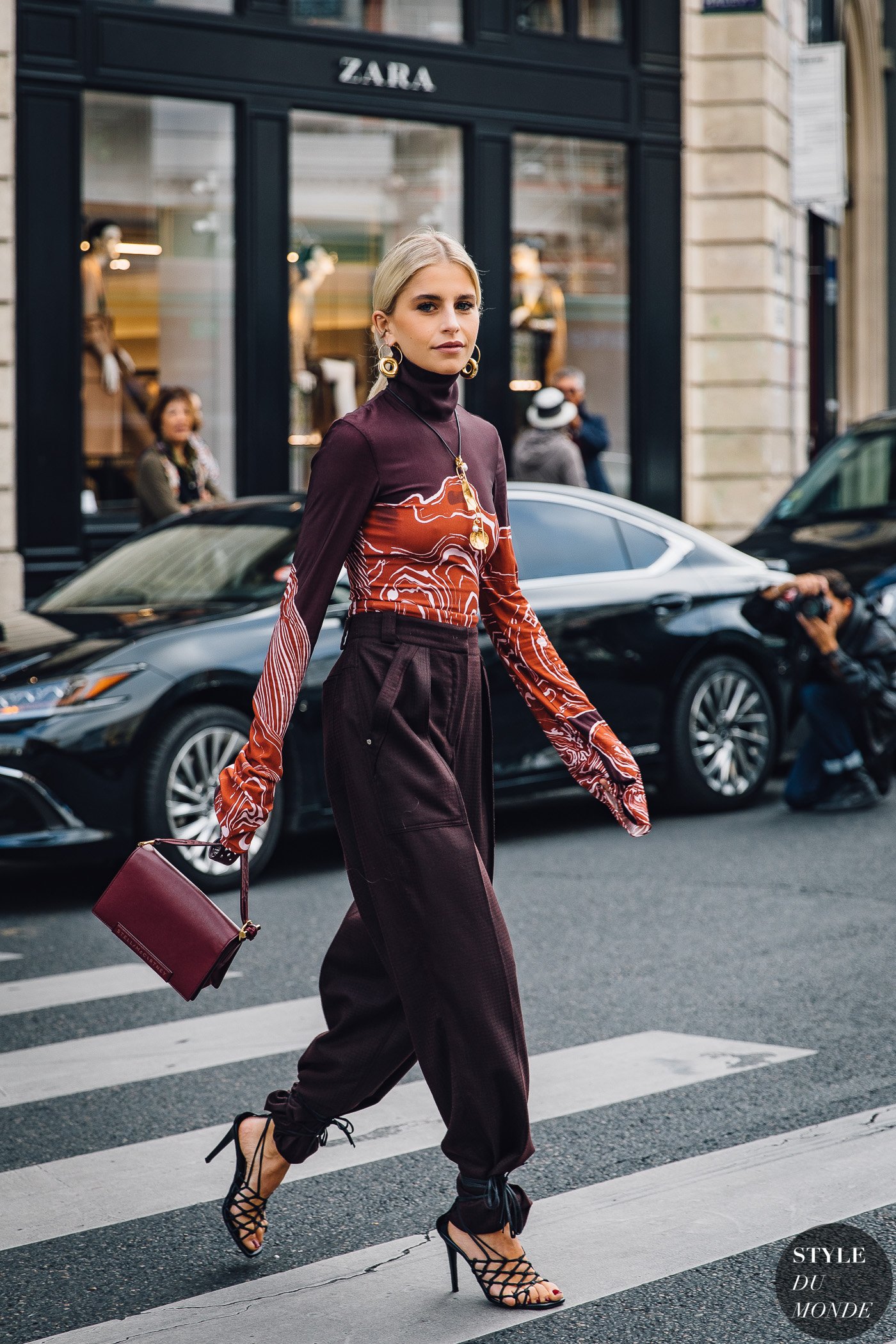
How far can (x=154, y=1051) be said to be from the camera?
5.27m

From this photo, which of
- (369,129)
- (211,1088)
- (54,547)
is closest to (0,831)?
(211,1088)

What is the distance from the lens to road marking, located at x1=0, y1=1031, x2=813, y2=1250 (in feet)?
13.2

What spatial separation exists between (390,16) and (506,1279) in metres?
13.4

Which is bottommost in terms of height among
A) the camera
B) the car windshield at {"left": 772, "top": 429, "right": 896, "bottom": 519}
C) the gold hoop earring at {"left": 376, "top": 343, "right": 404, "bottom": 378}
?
the camera

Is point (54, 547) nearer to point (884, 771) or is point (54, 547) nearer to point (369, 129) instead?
point (369, 129)

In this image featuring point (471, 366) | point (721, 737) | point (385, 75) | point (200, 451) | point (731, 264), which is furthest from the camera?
point (731, 264)

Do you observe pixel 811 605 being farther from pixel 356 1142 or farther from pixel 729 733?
pixel 356 1142

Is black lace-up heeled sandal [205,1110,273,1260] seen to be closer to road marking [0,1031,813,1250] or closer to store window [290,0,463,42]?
road marking [0,1031,813,1250]

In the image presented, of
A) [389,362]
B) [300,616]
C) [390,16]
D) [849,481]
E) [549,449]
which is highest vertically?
[390,16]

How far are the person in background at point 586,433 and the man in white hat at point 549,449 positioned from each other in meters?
0.66

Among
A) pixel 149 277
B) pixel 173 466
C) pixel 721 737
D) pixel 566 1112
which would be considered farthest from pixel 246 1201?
pixel 149 277

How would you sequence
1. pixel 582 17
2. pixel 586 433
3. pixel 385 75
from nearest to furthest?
1. pixel 586 433
2. pixel 385 75
3. pixel 582 17

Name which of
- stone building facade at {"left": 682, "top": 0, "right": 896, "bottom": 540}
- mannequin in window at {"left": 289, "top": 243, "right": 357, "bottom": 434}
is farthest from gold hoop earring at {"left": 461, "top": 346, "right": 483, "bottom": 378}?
stone building facade at {"left": 682, "top": 0, "right": 896, "bottom": 540}

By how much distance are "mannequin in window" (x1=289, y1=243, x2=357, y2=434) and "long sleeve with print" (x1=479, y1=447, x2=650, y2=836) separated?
11.2 m
